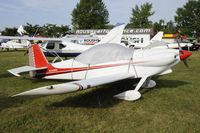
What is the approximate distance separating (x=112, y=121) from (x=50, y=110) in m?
1.50

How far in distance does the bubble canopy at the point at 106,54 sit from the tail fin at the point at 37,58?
1.53 meters

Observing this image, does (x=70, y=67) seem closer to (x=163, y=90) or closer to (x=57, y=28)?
(x=163, y=90)

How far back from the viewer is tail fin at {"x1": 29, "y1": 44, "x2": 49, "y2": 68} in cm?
775

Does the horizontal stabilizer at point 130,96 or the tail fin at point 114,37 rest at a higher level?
the tail fin at point 114,37

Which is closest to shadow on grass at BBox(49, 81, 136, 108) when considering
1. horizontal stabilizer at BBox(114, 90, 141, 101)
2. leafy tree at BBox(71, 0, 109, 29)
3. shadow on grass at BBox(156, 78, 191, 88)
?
horizontal stabilizer at BBox(114, 90, 141, 101)

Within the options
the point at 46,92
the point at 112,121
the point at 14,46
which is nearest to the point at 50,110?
the point at 46,92

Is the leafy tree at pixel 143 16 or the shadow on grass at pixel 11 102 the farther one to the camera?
the leafy tree at pixel 143 16

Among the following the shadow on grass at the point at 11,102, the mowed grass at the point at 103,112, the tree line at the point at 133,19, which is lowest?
the mowed grass at the point at 103,112

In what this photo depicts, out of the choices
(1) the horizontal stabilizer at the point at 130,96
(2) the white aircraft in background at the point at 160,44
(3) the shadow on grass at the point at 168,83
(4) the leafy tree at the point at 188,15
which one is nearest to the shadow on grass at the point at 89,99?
(1) the horizontal stabilizer at the point at 130,96

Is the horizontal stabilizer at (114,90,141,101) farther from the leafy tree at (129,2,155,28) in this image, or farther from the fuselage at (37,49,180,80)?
the leafy tree at (129,2,155,28)

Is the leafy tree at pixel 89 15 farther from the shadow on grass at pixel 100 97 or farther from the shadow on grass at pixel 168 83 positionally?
the shadow on grass at pixel 100 97

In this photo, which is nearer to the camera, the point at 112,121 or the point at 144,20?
the point at 112,121

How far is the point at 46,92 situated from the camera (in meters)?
4.46

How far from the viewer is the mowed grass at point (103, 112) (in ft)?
14.6
